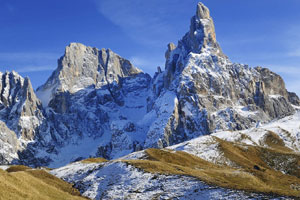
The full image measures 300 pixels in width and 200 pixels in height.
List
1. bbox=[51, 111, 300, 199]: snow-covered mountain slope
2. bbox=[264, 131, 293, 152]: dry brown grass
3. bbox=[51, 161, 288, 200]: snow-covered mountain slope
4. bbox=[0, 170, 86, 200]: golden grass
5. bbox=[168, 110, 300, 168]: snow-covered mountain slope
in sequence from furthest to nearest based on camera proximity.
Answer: bbox=[264, 131, 293, 152]: dry brown grass < bbox=[168, 110, 300, 168]: snow-covered mountain slope < bbox=[51, 111, 300, 199]: snow-covered mountain slope < bbox=[51, 161, 288, 200]: snow-covered mountain slope < bbox=[0, 170, 86, 200]: golden grass

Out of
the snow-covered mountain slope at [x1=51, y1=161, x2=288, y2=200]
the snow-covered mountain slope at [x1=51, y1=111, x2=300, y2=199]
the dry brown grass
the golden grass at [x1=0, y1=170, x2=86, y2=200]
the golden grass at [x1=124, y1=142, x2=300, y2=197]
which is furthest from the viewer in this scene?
the dry brown grass

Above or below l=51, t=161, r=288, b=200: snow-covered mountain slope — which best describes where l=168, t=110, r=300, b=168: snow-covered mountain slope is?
above

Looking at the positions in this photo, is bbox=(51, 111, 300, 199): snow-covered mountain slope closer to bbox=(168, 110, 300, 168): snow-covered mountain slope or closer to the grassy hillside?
bbox=(168, 110, 300, 168): snow-covered mountain slope

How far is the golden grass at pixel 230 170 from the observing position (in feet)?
146

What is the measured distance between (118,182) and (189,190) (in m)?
12.4

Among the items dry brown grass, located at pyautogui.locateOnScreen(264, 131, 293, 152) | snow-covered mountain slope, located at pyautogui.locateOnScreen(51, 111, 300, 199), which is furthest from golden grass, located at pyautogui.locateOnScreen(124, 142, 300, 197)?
dry brown grass, located at pyautogui.locateOnScreen(264, 131, 293, 152)

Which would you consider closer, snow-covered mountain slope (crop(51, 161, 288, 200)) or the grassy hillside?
the grassy hillside

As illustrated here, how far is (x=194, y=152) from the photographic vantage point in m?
95.1

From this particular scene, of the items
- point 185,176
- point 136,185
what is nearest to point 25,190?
point 136,185

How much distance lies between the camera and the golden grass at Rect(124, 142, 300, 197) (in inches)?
1750

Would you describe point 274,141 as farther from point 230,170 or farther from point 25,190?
point 25,190

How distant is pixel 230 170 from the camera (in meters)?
61.2

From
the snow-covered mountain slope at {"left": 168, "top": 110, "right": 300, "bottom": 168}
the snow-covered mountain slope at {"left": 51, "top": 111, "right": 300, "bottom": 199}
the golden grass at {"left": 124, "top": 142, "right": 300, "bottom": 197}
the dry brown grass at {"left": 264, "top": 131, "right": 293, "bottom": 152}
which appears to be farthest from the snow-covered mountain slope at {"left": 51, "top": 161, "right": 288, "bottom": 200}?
the dry brown grass at {"left": 264, "top": 131, "right": 293, "bottom": 152}

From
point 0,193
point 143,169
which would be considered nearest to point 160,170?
point 143,169
